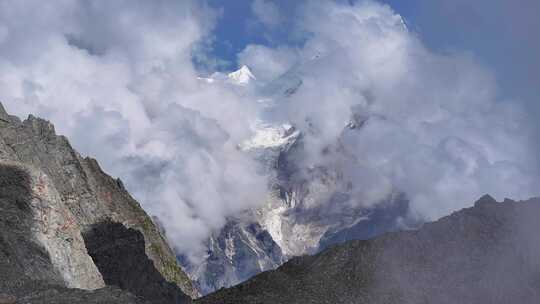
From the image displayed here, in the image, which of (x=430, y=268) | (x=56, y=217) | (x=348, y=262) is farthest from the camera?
(x=56, y=217)

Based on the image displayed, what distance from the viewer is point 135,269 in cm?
16262

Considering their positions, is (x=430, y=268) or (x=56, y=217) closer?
(x=430, y=268)

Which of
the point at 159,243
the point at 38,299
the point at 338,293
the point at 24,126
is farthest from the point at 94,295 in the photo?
the point at 159,243

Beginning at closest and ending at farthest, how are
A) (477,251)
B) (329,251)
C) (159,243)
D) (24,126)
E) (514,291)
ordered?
1. (514,291)
2. (477,251)
3. (329,251)
4. (24,126)
5. (159,243)

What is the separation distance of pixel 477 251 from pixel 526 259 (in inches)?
262

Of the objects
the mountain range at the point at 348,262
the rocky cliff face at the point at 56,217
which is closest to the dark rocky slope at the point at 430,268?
the mountain range at the point at 348,262

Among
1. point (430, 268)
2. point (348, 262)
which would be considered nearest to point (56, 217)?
point (348, 262)

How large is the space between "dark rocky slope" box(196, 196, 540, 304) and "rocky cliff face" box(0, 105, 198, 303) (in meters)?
23.2

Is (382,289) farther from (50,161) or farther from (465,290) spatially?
(50,161)

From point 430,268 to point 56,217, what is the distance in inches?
2211

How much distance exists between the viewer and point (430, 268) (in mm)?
98875

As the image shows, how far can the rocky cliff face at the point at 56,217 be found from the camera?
102906 millimetres

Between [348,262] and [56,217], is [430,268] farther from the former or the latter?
[56,217]

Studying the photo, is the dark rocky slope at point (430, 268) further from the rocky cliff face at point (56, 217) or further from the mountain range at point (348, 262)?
the rocky cliff face at point (56, 217)
